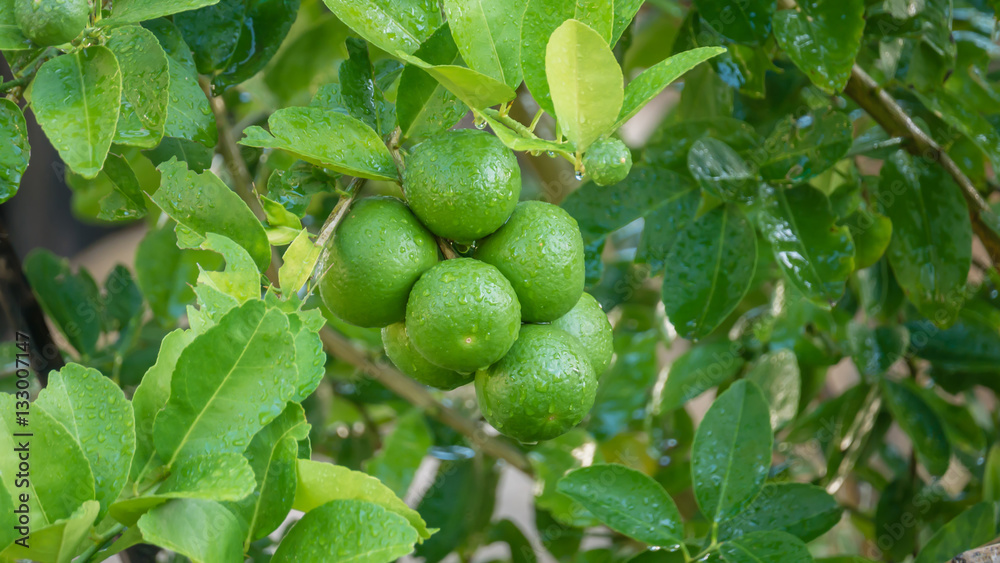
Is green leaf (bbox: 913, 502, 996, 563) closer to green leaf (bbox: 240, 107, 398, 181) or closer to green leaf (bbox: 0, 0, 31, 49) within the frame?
green leaf (bbox: 240, 107, 398, 181)

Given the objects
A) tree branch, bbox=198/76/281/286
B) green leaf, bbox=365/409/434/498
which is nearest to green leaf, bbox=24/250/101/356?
tree branch, bbox=198/76/281/286

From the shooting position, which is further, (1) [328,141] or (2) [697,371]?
(2) [697,371]

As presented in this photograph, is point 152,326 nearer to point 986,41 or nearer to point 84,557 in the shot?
point 84,557

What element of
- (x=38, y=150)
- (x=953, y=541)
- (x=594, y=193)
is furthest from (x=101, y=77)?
(x=38, y=150)

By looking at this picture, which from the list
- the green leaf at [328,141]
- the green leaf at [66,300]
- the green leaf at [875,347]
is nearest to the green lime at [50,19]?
the green leaf at [328,141]

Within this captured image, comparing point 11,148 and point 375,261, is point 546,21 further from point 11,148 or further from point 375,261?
point 11,148

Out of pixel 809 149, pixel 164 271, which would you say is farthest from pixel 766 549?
pixel 164 271
